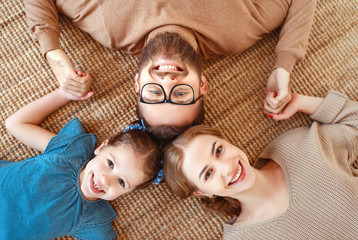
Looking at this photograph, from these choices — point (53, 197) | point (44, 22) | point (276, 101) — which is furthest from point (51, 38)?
point (276, 101)

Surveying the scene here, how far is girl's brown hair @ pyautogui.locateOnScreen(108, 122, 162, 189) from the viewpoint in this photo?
95 centimetres

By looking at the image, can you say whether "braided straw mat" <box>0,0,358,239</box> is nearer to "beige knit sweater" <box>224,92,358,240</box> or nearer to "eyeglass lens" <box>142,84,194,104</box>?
"beige knit sweater" <box>224,92,358,240</box>

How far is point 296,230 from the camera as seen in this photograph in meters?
0.99

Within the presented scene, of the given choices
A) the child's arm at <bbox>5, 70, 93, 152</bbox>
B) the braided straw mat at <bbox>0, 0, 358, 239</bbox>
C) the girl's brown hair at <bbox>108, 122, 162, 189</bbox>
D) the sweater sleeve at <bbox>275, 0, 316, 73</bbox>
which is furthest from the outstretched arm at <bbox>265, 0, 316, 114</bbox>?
the child's arm at <bbox>5, 70, 93, 152</bbox>

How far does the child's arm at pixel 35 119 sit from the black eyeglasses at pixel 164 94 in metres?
0.35

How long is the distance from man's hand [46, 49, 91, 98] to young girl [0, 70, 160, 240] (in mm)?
60

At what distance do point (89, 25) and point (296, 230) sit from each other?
3.53 feet

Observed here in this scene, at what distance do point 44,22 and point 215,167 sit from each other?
0.82 metres

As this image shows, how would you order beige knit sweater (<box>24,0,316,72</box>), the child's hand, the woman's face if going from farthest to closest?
1. the child's hand
2. beige knit sweater (<box>24,0,316,72</box>)
3. the woman's face

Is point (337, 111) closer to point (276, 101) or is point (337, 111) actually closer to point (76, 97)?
point (276, 101)

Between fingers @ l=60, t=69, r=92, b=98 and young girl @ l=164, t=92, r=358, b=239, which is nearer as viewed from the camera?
young girl @ l=164, t=92, r=358, b=239

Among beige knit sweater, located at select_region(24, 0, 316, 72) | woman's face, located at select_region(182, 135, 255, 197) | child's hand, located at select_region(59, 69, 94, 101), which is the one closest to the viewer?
woman's face, located at select_region(182, 135, 255, 197)

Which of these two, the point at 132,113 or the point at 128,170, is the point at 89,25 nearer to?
the point at 132,113

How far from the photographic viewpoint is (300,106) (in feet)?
3.80
